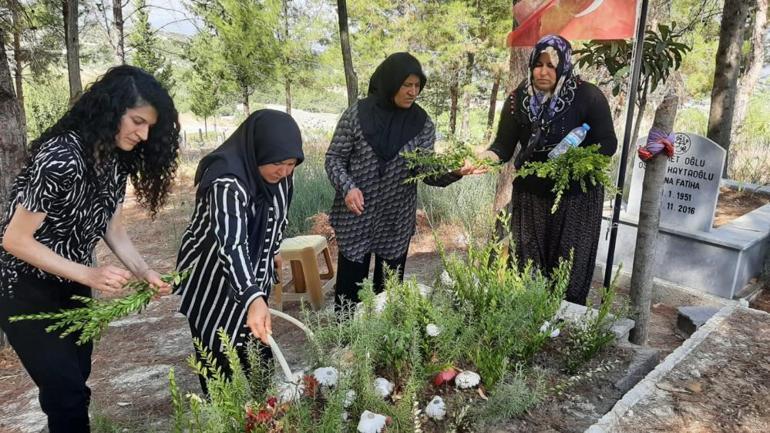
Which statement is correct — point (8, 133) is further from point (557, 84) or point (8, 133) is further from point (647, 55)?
point (647, 55)

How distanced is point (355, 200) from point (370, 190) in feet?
0.59

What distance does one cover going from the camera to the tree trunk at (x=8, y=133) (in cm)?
303

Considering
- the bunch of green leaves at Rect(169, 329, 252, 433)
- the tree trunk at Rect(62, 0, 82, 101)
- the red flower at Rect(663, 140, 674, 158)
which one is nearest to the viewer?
the bunch of green leaves at Rect(169, 329, 252, 433)

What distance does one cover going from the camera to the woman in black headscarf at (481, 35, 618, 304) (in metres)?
2.49

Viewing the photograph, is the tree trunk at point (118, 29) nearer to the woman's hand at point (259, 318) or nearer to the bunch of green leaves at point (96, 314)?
the bunch of green leaves at point (96, 314)

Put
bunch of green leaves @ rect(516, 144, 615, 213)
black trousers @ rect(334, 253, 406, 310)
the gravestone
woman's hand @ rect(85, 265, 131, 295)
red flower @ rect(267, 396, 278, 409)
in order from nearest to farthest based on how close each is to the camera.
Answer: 1. red flower @ rect(267, 396, 278, 409)
2. woman's hand @ rect(85, 265, 131, 295)
3. bunch of green leaves @ rect(516, 144, 615, 213)
4. black trousers @ rect(334, 253, 406, 310)
5. the gravestone

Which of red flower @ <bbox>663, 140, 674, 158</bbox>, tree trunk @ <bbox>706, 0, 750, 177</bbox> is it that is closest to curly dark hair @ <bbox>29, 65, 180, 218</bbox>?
red flower @ <bbox>663, 140, 674, 158</bbox>

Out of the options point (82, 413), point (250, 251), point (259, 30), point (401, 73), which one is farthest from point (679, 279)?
point (259, 30)

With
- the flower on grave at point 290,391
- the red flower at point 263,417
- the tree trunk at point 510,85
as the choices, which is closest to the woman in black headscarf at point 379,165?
the flower on grave at point 290,391

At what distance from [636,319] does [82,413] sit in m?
2.64

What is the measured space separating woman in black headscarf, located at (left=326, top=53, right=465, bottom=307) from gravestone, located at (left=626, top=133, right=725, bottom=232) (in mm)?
2225

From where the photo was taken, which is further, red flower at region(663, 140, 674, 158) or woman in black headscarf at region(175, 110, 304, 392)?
red flower at region(663, 140, 674, 158)

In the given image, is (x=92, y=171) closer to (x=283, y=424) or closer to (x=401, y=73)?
(x=283, y=424)

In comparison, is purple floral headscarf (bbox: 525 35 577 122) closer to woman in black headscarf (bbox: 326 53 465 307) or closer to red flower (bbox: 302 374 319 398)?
woman in black headscarf (bbox: 326 53 465 307)
